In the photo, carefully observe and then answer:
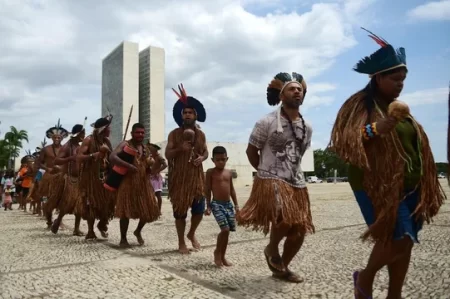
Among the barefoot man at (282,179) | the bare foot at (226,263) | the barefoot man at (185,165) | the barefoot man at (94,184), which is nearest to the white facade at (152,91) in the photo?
the barefoot man at (94,184)

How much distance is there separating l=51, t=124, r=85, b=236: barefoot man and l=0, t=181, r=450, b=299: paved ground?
637 mm

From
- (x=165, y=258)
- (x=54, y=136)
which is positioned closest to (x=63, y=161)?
(x=54, y=136)

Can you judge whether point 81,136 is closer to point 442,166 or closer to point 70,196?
point 70,196

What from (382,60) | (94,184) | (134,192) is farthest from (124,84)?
(382,60)

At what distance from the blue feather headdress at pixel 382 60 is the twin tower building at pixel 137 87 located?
6633 centimetres

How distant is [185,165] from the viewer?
5.04 metres

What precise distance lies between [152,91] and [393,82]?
70.6 meters

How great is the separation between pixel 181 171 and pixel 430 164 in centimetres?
307

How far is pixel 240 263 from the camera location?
4.24m

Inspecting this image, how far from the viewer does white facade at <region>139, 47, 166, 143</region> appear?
7088cm

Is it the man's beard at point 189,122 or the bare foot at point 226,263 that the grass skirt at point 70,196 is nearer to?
the man's beard at point 189,122

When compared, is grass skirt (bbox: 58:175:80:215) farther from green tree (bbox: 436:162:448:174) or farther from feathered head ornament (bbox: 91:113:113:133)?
green tree (bbox: 436:162:448:174)

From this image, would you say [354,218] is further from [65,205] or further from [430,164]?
[430,164]

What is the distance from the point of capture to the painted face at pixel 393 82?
8.59ft
